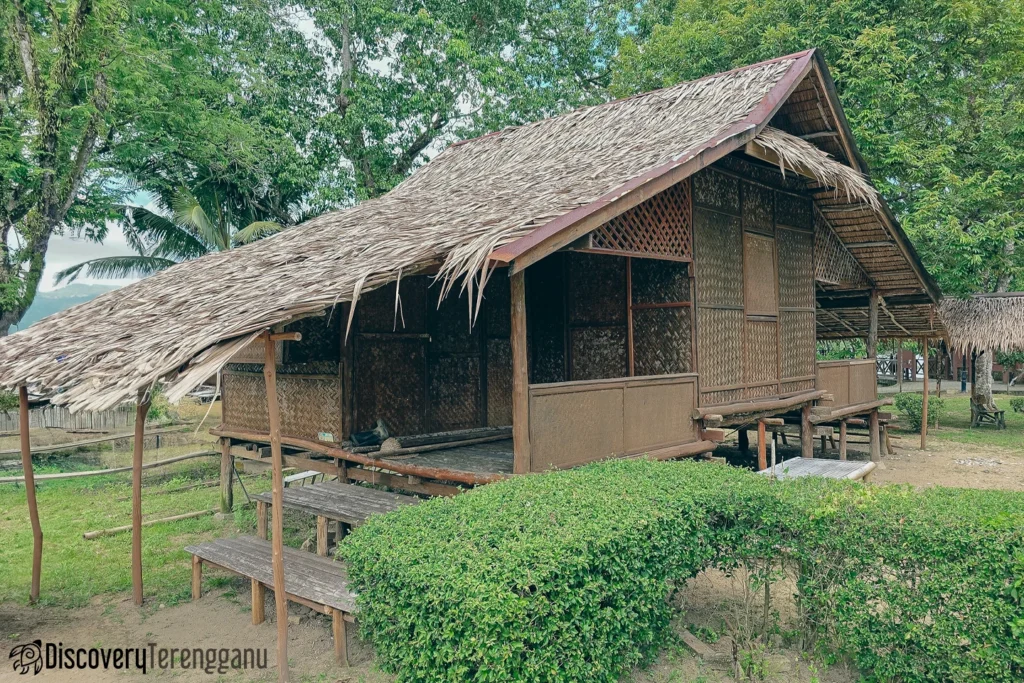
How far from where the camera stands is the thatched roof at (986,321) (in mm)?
14984

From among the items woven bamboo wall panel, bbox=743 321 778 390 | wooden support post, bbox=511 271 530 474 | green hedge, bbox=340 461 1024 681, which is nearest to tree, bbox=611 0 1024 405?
woven bamboo wall panel, bbox=743 321 778 390

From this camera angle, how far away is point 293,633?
5785mm

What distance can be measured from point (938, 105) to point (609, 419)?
1382cm

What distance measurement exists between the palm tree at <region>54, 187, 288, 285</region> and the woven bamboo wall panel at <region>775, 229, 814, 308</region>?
1154 cm

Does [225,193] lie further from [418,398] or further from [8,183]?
[418,398]

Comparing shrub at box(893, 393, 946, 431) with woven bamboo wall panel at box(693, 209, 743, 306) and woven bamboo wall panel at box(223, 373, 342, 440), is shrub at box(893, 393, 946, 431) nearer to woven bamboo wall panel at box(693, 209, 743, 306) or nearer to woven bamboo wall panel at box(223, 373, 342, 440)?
woven bamboo wall panel at box(693, 209, 743, 306)

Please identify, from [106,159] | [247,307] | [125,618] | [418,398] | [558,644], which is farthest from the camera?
[106,159]

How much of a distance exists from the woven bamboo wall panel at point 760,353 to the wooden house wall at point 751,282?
0.01 m

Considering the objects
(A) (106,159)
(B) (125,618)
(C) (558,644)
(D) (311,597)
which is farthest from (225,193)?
(C) (558,644)

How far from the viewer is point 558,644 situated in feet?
12.3

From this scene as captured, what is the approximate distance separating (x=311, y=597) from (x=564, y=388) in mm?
2605

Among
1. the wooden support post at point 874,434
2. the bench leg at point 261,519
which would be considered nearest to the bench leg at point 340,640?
the bench leg at point 261,519

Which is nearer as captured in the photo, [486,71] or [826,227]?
[826,227]

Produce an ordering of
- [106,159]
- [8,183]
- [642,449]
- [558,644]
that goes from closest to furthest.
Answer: [558,644]
[642,449]
[8,183]
[106,159]
